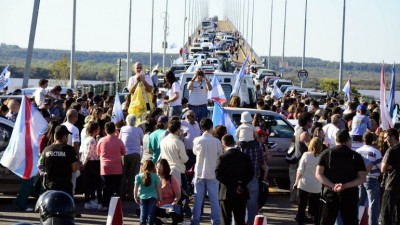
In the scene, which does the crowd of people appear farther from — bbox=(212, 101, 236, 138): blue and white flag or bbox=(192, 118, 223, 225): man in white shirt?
bbox=(212, 101, 236, 138): blue and white flag

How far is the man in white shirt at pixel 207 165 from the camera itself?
15.8 m

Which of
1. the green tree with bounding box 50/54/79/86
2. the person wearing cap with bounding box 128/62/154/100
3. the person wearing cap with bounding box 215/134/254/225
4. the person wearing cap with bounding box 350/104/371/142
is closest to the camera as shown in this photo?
the person wearing cap with bounding box 215/134/254/225

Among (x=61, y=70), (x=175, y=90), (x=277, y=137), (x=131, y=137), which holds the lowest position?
(x=61, y=70)

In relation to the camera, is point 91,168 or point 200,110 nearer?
point 91,168

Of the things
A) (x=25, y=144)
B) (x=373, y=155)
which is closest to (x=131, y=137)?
(x=25, y=144)

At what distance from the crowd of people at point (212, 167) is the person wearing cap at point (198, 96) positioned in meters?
3.35

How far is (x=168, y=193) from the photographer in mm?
15742

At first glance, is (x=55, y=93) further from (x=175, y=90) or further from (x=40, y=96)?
(x=175, y=90)

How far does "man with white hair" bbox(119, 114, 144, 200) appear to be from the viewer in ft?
61.2

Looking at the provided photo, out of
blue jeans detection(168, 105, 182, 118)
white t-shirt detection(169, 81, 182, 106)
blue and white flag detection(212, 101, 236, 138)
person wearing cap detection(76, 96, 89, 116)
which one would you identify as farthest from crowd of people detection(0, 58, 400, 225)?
blue jeans detection(168, 105, 182, 118)

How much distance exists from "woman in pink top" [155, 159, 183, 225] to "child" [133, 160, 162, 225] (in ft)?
0.62

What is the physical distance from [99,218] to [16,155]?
7.82 ft

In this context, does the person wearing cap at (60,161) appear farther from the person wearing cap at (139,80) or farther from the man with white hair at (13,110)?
the person wearing cap at (139,80)

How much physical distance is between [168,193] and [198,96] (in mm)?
7603
